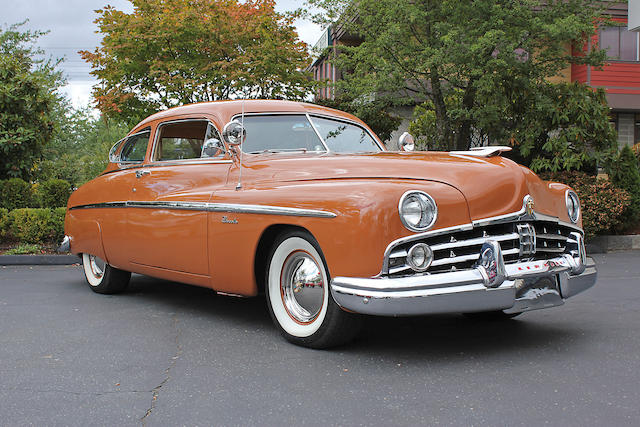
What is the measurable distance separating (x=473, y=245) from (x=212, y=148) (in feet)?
7.46

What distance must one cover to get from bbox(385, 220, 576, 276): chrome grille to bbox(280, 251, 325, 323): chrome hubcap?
2.13 feet

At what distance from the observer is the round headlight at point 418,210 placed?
388cm

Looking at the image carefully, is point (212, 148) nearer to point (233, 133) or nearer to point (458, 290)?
point (233, 133)

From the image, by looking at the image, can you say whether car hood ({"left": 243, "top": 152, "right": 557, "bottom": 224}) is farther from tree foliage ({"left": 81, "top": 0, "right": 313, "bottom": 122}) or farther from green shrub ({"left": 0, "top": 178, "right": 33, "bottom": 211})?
tree foliage ({"left": 81, "top": 0, "right": 313, "bottom": 122})

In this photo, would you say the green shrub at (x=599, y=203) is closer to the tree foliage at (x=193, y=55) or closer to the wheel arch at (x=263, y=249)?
the tree foliage at (x=193, y=55)

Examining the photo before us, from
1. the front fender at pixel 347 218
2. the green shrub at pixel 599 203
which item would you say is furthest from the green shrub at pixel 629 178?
the front fender at pixel 347 218

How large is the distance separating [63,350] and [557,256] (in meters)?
3.31

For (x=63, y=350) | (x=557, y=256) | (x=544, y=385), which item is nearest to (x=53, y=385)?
(x=63, y=350)

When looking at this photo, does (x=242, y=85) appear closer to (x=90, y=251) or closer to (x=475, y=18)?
(x=475, y=18)

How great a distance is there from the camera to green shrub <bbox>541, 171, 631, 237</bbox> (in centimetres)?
1096

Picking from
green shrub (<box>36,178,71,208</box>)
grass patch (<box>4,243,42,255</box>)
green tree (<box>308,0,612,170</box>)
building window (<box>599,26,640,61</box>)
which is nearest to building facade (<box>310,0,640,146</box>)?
building window (<box>599,26,640,61</box>)

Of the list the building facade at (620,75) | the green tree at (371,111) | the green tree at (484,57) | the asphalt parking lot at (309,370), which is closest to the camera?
the asphalt parking lot at (309,370)

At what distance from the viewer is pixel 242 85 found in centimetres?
1417

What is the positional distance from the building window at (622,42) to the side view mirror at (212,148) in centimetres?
1835
